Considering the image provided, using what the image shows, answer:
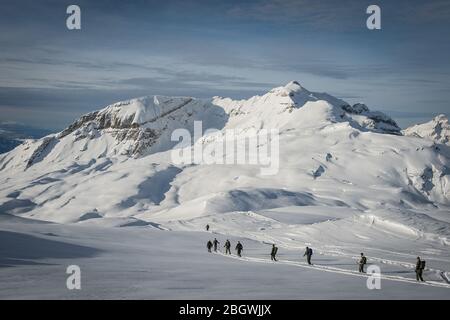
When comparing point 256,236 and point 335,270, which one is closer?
point 335,270

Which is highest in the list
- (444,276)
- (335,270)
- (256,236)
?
(256,236)

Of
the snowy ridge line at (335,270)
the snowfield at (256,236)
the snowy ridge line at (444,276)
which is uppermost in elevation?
the snowfield at (256,236)

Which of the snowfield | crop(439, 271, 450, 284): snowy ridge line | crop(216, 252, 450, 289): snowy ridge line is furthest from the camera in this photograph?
crop(439, 271, 450, 284): snowy ridge line

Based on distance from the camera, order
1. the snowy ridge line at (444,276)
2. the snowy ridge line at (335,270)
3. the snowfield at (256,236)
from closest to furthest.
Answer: the snowfield at (256,236) < the snowy ridge line at (335,270) < the snowy ridge line at (444,276)

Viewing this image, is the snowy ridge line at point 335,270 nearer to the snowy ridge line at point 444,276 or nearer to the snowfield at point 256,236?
the snowfield at point 256,236

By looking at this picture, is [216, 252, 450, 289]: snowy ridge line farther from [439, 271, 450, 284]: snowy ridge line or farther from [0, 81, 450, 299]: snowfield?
[439, 271, 450, 284]: snowy ridge line

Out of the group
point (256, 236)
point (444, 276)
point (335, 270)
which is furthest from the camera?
point (256, 236)

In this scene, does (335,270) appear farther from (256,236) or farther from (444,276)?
(256,236)

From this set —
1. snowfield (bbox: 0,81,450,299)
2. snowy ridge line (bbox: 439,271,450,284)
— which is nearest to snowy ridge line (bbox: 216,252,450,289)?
snowfield (bbox: 0,81,450,299)

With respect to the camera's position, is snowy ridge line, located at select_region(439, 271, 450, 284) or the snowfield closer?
A: the snowfield

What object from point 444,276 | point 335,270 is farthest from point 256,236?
point 444,276

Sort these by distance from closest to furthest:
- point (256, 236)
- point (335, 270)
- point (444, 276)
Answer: point (444, 276) < point (335, 270) < point (256, 236)

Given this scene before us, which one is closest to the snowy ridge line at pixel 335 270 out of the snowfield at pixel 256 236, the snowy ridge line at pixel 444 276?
the snowfield at pixel 256 236
